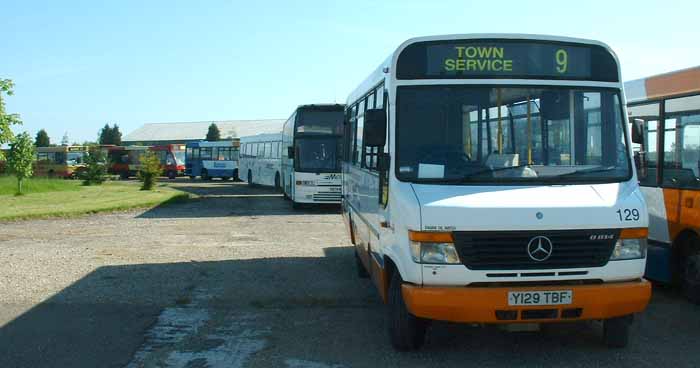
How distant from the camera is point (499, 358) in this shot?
654 centimetres

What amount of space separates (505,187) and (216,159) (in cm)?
→ 4943

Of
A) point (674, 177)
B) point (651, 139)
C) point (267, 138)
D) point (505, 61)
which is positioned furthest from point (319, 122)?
point (505, 61)

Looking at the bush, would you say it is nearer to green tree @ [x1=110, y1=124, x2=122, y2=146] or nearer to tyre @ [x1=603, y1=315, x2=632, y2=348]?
tyre @ [x1=603, y1=315, x2=632, y2=348]

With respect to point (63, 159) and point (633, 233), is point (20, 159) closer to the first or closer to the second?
point (633, 233)

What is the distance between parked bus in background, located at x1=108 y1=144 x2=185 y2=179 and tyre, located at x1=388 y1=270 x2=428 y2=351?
2151 inches

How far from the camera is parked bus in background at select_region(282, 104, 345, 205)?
2316 cm

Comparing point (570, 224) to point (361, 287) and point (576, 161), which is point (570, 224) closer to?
point (576, 161)

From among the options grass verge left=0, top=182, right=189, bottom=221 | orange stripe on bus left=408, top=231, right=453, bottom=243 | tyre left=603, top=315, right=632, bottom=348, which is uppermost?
orange stripe on bus left=408, top=231, right=453, bottom=243

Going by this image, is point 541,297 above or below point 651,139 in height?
below

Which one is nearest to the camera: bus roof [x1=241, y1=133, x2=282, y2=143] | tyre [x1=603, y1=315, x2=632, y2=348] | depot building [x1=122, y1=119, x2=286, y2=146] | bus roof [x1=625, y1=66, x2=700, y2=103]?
tyre [x1=603, y1=315, x2=632, y2=348]

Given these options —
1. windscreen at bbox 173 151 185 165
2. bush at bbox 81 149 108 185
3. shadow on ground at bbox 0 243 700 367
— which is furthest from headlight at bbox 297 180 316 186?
windscreen at bbox 173 151 185 165

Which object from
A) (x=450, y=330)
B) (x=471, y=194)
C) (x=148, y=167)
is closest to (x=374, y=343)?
(x=450, y=330)

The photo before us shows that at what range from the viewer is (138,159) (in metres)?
61.7

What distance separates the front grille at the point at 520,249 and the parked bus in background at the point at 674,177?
2.57 metres
